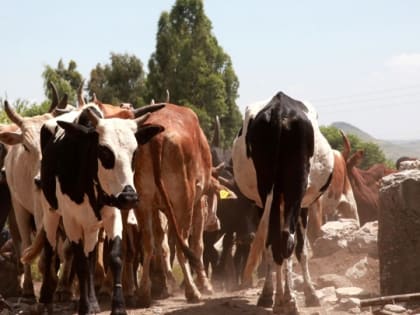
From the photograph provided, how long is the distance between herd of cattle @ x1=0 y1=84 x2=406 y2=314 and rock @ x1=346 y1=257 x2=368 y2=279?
1530 mm

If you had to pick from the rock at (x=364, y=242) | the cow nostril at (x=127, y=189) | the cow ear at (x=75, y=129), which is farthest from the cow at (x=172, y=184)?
the rock at (x=364, y=242)

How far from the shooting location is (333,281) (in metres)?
10.9

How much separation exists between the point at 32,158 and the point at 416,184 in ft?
14.4

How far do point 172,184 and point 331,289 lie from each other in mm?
2163

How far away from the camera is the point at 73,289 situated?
39.7 ft

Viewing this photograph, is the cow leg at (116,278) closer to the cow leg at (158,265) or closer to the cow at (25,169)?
the cow at (25,169)

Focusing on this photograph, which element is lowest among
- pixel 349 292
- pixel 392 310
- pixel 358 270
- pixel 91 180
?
pixel 392 310

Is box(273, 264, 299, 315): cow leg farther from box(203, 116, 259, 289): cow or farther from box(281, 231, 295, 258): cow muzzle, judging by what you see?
box(203, 116, 259, 289): cow

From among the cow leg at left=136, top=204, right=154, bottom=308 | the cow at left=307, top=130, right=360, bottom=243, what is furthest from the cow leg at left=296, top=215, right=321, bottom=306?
the cow at left=307, top=130, right=360, bottom=243

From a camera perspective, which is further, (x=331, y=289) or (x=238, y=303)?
(x=331, y=289)

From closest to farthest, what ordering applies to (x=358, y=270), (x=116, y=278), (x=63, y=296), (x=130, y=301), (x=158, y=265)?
1. (x=116, y=278)
2. (x=130, y=301)
3. (x=158, y=265)
4. (x=63, y=296)
5. (x=358, y=270)

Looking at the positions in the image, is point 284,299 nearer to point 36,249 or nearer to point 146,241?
point 146,241

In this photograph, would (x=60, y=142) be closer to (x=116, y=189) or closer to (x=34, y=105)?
(x=116, y=189)

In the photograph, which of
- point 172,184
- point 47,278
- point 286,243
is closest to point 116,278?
point 286,243
